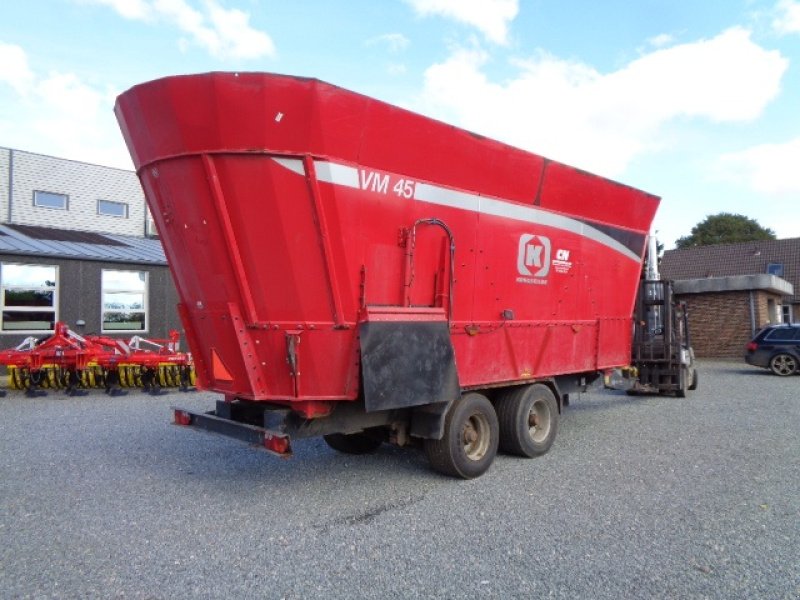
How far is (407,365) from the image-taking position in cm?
508

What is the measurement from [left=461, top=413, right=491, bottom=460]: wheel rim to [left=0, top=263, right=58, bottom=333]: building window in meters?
13.1

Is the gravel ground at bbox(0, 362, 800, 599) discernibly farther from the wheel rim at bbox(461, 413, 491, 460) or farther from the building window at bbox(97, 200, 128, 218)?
the building window at bbox(97, 200, 128, 218)

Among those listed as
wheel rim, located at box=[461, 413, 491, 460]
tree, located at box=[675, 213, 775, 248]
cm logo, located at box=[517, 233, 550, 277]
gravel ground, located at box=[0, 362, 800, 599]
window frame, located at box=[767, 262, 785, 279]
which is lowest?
gravel ground, located at box=[0, 362, 800, 599]

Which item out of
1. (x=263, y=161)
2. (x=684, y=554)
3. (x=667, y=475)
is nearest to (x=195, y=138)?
(x=263, y=161)

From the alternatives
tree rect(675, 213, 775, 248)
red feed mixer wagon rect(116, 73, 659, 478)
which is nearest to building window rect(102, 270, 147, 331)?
red feed mixer wagon rect(116, 73, 659, 478)

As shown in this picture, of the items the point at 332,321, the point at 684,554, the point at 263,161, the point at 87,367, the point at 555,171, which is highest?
the point at 555,171

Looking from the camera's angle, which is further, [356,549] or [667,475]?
[667,475]

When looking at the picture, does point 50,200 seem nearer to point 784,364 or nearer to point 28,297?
point 28,297

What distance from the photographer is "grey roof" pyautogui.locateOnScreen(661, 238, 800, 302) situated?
3369cm

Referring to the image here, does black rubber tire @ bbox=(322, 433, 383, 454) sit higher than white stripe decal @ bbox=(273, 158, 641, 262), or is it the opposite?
white stripe decal @ bbox=(273, 158, 641, 262)

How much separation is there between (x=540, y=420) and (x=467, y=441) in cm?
145

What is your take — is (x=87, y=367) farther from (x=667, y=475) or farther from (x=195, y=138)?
(x=667, y=475)

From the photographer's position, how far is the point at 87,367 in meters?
11.9

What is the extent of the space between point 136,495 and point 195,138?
3.32m
